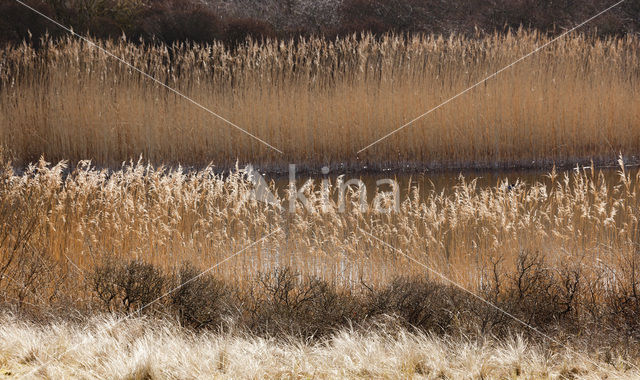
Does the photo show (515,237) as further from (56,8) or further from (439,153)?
(56,8)

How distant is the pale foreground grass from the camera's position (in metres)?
3.46

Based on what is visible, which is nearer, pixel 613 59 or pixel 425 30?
pixel 613 59

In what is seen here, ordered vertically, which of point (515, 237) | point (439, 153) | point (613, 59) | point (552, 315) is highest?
point (613, 59)

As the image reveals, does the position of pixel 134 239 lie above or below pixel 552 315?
above

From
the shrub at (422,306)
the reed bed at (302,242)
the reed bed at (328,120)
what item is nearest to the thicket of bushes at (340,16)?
the reed bed at (328,120)

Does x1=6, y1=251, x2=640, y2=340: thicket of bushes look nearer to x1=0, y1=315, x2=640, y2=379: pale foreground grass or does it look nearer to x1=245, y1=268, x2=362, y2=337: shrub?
x1=245, y1=268, x2=362, y2=337: shrub

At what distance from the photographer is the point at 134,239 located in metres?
5.40

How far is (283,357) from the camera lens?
3771 mm

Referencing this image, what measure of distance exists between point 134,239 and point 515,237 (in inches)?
111

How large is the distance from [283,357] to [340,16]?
15271 millimetres

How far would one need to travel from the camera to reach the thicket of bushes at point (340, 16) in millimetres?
13531

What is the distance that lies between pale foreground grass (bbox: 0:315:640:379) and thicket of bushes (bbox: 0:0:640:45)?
33.4 feet

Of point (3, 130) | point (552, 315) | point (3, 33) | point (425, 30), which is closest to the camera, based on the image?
point (552, 315)

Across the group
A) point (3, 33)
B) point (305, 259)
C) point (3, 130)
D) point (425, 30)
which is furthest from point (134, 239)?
point (425, 30)
